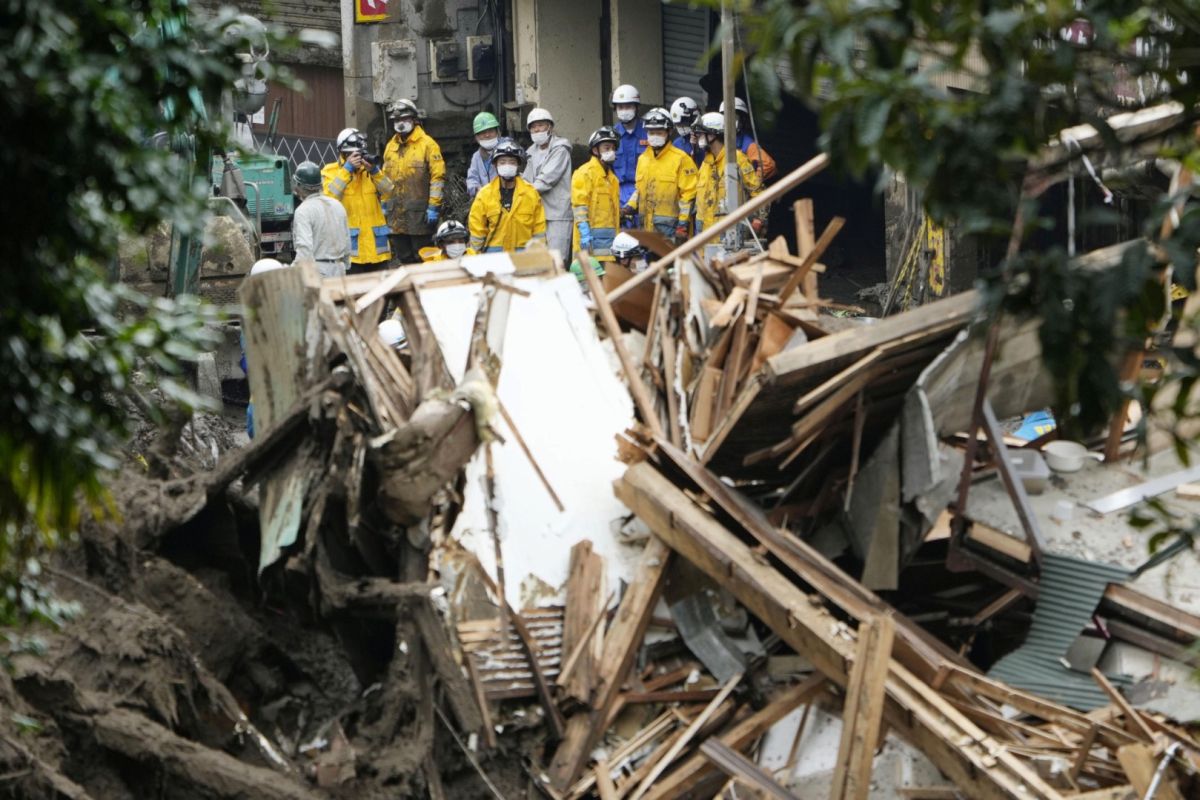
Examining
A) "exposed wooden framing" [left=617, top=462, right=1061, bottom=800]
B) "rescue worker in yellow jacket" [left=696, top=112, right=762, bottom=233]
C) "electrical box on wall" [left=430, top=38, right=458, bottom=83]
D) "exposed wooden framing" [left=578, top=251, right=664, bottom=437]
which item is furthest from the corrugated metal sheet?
"electrical box on wall" [left=430, top=38, right=458, bottom=83]

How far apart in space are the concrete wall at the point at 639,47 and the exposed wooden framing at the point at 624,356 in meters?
13.8

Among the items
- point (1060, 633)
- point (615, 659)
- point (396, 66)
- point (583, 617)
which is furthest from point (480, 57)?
point (1060, 633)

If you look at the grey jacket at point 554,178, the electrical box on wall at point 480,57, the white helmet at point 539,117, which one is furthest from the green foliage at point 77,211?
the electrical box on wall at point 480,57

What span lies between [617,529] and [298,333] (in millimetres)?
1949

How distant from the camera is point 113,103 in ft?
13.1

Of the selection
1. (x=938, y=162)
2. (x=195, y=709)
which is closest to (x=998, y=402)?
(x=195, y=709)

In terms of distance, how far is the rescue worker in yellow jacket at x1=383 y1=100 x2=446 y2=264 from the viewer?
2084 centimetres

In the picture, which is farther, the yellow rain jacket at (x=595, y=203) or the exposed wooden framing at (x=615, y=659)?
the yellow rain jacket at (x=595, y=203)

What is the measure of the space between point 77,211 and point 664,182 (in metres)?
14.2

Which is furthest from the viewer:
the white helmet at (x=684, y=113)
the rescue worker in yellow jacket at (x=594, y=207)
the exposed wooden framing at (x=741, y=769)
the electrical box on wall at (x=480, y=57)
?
the electrical box on wall at (x=480, y=57)

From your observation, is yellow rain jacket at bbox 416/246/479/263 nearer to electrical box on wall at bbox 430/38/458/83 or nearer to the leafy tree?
electrical box on wall at bbox 430/38/458/83

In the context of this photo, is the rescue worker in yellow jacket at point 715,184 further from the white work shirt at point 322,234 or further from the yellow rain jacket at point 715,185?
the white work shirt at point 322,234

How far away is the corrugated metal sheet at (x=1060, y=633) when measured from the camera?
804 centimetres

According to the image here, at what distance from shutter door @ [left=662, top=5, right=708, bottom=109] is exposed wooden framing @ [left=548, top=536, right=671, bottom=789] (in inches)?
620
